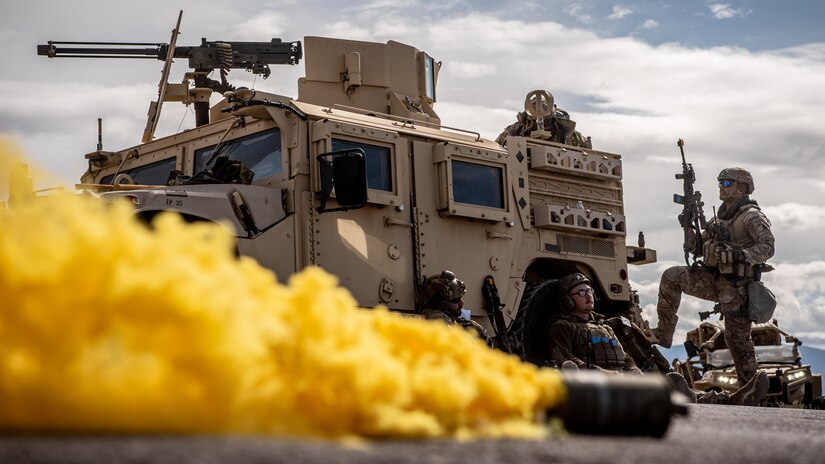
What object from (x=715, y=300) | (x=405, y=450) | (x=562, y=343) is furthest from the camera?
(x=715, y=300)

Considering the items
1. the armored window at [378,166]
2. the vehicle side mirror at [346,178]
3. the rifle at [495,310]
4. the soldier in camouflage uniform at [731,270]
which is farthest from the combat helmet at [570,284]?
the vehicle side mirror at [346,178]

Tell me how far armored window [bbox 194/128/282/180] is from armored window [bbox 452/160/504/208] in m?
1.51

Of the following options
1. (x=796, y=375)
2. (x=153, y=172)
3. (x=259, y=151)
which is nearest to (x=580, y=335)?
(x=259, y=151)

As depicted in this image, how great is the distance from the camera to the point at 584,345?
1052 centimetres

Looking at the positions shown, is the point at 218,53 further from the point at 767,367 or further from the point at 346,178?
the point at 767,367

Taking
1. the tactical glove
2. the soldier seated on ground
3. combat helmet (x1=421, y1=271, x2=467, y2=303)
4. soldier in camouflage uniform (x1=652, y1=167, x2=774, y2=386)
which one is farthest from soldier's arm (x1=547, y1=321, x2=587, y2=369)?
the tactical glove

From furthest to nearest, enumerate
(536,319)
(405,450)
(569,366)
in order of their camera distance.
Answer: (536,319), (569,366), (405,450)

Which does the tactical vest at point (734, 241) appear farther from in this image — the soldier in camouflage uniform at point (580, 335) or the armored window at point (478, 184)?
the armored window at point (478, 184)

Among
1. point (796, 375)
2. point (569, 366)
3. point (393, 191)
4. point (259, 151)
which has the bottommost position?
point (796, 375)

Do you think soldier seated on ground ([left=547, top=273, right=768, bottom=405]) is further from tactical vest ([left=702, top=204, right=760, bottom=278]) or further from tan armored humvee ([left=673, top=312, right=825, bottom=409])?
tan armored humvee ([left=673, top=312, right=825, bottom=409])

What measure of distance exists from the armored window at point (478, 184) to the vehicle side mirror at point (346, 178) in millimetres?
1565

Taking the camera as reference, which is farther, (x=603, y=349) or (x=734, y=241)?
(x=734, y=241)

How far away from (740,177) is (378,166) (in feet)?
15.7

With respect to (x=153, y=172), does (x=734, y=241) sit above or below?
below
